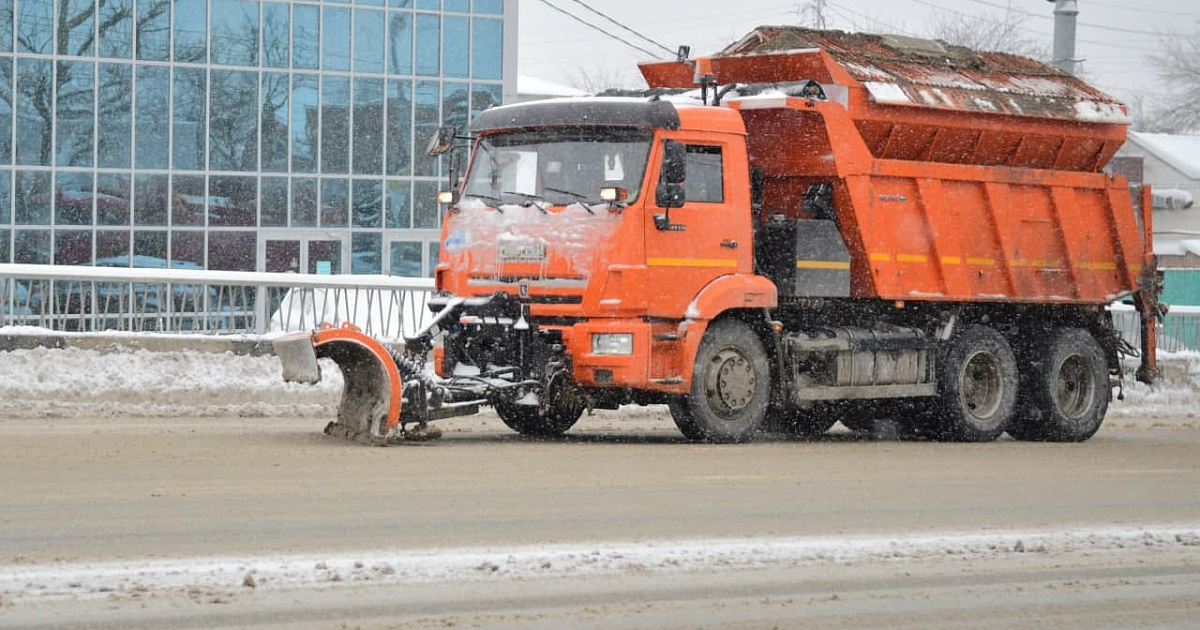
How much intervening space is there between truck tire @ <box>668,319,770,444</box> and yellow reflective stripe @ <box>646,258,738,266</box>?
518mm

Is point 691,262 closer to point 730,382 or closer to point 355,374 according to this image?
point 730,382

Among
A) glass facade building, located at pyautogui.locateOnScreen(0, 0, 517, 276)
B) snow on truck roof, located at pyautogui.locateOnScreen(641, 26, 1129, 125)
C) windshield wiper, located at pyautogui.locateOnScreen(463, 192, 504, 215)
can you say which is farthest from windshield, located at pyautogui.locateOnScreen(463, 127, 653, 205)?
glass facade building, located at pyautogui.locateOnScreen(0, 0, 517, 276)

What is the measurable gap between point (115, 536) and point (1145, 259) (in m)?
13.2

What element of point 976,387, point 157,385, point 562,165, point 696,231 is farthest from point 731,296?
point 157,385

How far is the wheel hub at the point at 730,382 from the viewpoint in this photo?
15492mm

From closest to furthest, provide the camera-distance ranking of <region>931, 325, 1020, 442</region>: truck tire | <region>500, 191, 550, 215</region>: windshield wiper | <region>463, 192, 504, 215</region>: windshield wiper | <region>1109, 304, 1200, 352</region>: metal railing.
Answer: <region>500, 191, 550, 215</region>: windshield wiper → <region>463, 192, 504, 215</region>: windshield wiper → <region>931, 325, 1020, 442</region>: truck tire → <region>1109, 304, 1200, 352</region>: metal railing

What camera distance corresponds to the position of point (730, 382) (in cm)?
1561

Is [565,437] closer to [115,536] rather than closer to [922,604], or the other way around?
[115,536]

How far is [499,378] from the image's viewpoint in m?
15.0

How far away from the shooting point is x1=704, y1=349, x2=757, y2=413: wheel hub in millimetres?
15492

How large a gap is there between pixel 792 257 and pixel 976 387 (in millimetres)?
2952

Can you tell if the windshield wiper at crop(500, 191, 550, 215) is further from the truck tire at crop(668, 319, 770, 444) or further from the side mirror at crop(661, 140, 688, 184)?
the truck tire at crop(668, 319, 770, 444)

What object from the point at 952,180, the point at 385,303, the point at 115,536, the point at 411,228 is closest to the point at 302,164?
the point at 411,228

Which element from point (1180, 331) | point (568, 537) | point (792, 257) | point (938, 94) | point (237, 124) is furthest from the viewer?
point (237, 124)
